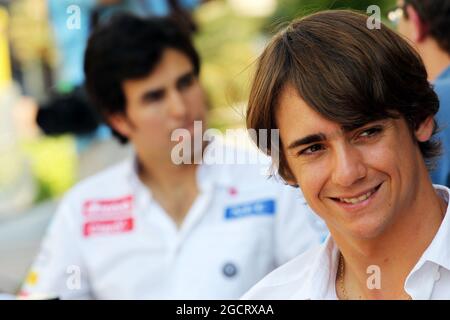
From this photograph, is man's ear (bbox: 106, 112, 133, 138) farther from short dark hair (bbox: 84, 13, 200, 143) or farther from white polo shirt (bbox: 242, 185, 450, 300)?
white polo shirt (bbox: 242, 185, 450, 300)

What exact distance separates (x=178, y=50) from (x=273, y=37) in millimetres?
1143

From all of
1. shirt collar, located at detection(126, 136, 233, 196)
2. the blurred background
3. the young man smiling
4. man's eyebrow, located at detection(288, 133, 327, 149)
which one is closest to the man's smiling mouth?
the young man smiling

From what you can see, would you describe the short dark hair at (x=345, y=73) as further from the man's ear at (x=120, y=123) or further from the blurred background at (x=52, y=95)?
the blurred background at (x=52, y=95)

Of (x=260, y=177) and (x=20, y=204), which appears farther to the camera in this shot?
(x=20, y=204)

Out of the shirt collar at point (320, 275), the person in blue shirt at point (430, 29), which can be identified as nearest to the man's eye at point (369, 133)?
the shirt collar at point (320, 275)

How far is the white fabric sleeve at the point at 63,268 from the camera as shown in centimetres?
259

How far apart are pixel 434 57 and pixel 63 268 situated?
1335 mm

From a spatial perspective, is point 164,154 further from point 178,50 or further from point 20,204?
point 20,204

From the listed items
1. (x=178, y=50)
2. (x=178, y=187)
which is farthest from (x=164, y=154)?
(x=178, y=50)

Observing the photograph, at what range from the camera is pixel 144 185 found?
107 inches

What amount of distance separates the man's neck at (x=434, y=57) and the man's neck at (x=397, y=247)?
0.74m

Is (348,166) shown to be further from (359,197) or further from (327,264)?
(327,264)

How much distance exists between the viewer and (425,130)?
158cm
